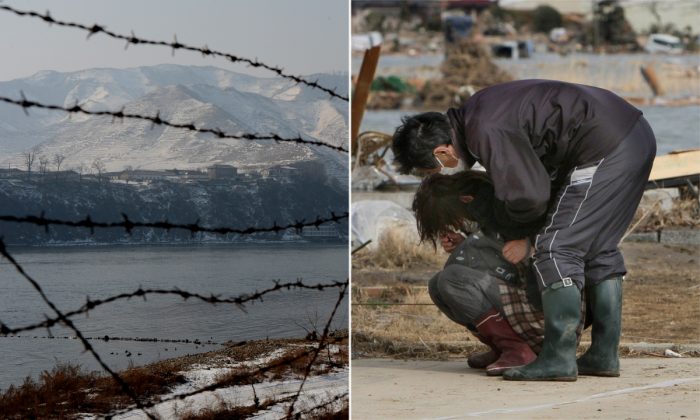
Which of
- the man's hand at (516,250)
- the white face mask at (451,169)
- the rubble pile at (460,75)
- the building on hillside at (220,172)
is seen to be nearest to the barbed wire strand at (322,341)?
the building on hillside at (220,172)

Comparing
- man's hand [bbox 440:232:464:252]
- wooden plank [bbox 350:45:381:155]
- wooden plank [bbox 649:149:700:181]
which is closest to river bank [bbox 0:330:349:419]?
man's hand [bbox 440:232:464:252]

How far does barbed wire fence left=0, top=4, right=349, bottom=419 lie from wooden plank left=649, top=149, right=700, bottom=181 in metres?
5.76

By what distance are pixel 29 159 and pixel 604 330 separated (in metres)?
3.43

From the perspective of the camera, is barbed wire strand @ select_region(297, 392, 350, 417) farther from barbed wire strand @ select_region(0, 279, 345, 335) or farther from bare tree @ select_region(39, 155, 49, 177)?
bare tree @ select_region(39, 155, 49, 177)

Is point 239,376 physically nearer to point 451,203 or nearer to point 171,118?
point 171,118

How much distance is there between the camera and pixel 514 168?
26.3 ft

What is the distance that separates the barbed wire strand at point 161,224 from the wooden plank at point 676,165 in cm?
579

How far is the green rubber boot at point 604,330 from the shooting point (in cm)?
832

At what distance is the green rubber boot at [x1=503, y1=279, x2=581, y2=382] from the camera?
8172mm

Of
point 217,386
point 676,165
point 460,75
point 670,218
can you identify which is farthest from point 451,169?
point 460,75

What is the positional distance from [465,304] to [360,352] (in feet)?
5.09

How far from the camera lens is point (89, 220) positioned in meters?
6.51

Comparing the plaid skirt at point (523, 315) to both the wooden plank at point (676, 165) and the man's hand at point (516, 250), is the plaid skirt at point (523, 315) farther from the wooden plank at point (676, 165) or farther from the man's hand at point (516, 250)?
the wooden plank at point (676, 165)

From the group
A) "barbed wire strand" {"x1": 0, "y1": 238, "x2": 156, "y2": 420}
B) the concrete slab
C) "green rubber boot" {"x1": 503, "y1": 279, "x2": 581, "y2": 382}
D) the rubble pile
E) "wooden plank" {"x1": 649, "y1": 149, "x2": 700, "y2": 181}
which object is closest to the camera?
"barbed wire strand" {"x1": 0, "y1": 238, "x2": 156, "y2": 420}
